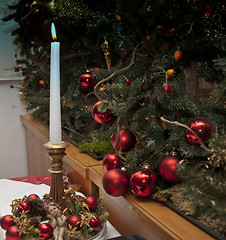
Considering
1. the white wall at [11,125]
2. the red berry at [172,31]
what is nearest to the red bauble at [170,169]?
the red berry at [172,31]

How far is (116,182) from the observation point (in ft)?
1.82

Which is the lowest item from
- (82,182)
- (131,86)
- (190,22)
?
(82,182)

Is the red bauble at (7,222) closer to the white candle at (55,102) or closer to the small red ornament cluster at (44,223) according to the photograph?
the small red ornament cluster at (44,223)

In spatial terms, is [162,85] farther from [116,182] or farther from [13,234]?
[13,234]

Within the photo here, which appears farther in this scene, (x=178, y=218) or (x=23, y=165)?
(x=23, y=165)

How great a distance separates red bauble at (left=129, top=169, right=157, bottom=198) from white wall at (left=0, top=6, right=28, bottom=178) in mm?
1745

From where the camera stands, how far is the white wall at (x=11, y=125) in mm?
2066

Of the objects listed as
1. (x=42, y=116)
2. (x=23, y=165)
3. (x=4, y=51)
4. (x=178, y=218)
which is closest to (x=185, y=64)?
(x=178, y=218)

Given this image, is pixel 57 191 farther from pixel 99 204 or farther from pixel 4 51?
pixel 4 51

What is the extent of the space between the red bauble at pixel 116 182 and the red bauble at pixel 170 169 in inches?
3.0

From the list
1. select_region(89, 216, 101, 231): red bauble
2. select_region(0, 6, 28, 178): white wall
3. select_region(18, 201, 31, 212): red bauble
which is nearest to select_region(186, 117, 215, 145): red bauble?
select_region(89, 216, 101, 231): red bauble

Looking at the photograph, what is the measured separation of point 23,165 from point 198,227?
6.52ft

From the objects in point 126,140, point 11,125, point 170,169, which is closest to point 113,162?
point 126,140

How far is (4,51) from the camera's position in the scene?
6.73ft
